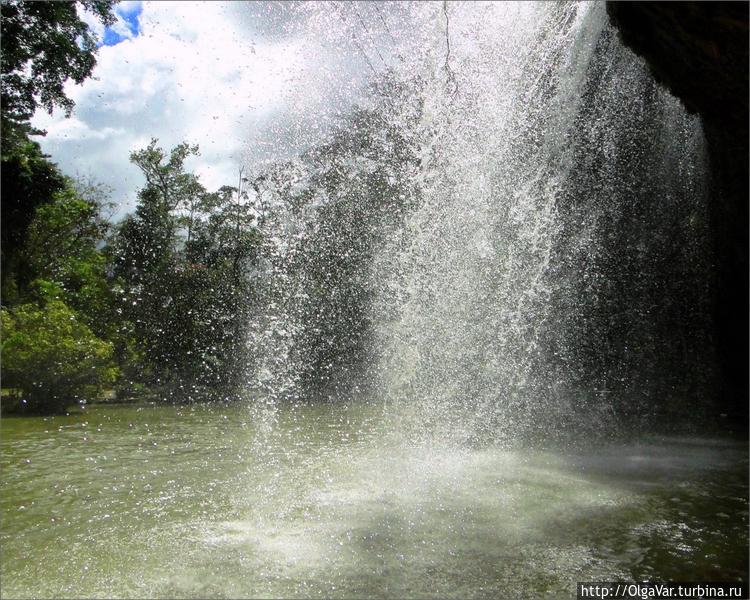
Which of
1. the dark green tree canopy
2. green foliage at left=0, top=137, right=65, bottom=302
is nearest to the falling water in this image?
the dark green tree canopy

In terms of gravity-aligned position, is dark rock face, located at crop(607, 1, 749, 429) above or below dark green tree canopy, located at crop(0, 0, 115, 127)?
below

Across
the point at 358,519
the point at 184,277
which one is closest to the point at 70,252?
the point at 184,277

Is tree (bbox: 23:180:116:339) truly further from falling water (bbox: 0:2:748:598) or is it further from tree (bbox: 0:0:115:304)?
falling water (bbox: 0:2:748:598)

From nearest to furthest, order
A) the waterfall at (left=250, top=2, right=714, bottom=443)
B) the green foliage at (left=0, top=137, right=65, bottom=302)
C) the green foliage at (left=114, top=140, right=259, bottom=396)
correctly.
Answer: the waterfall at (left=250, top=2, right=714, bottom=443) → the green foliage at (left=0, top=137, right=65, bottom=302) → the green foliage at (left=114, top=140, right=259, bottom=396)

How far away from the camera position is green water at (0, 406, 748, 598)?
2.75 metres

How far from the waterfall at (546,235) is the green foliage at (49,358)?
5755 millimetres

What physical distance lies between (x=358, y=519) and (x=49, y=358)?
8.79 metres

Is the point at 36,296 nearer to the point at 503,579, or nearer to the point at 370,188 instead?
the point at 370,188

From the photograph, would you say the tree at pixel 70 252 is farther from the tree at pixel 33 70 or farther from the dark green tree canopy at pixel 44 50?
the dark green tree canopy at pixel 44 50

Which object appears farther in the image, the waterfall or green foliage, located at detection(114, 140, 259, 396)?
green foliage, located at detection(114, 140, 259, 396)

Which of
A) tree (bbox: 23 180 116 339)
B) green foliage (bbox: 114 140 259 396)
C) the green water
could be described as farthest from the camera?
tree (bbox: 23 180 116 339)

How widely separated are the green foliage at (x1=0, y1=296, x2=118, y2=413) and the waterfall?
5755mm

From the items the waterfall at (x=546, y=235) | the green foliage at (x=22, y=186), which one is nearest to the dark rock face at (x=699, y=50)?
the waterfall at (x=546, y=235)

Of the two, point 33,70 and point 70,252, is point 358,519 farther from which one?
point 70,252
